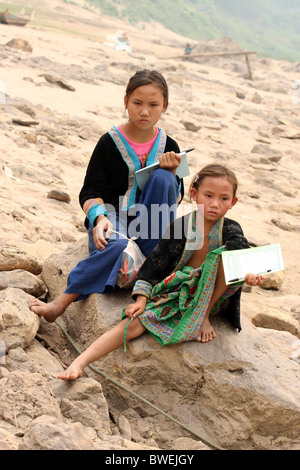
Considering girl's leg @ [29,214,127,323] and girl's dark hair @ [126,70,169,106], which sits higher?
girl's dark hair @ [126,70,169,106]

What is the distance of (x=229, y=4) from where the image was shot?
69312 millimetres

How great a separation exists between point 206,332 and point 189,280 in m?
0.25

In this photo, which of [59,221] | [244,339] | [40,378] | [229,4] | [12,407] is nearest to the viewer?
[12,407]

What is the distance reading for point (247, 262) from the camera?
237cm

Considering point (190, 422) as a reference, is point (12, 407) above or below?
above

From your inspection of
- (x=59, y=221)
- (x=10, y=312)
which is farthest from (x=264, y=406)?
(x=59, y=221)

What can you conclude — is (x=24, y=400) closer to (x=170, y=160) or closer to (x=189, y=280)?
(x=189, y=280)

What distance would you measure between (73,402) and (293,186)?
6597 mm

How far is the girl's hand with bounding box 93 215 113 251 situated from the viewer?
9.46ft

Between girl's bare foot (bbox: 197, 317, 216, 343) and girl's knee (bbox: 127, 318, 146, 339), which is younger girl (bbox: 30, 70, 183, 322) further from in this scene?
girl's bare foot (bbox: 197, 317, 216, 343)

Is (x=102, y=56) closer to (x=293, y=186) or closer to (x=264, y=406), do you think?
(x=293, y=186)

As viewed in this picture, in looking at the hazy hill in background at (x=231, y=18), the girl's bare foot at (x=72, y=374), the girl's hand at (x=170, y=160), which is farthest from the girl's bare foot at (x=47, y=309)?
the hazy hill in background at (x=231, y=18)

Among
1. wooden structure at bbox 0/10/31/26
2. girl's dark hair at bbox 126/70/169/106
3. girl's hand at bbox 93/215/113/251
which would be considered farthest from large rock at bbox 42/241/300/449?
wooden structure at bbox 0/10/31/26

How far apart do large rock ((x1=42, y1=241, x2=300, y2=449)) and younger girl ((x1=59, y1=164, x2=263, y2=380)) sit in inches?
3.2
